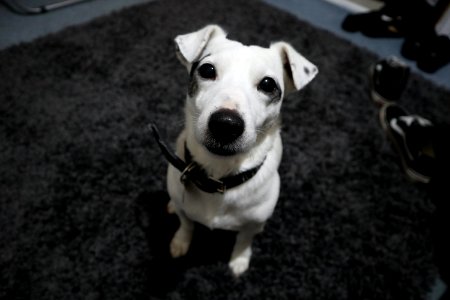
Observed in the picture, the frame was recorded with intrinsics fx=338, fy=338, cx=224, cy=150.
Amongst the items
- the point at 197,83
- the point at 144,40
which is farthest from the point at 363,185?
the point at 144,40

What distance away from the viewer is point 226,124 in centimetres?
77

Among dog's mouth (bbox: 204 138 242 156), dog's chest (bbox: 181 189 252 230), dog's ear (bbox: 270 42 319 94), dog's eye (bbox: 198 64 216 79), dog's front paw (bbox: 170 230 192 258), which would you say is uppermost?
dog's ear (bbox: 270 42 319 94)

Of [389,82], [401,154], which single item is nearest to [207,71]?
[401,154]

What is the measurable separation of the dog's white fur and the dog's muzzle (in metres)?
0.01

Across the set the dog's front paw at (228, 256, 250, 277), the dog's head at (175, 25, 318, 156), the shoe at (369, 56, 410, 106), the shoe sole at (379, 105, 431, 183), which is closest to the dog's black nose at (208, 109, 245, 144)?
the dog's head at (175, 25, 318, 156)

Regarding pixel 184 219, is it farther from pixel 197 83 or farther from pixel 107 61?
pixel 107 61

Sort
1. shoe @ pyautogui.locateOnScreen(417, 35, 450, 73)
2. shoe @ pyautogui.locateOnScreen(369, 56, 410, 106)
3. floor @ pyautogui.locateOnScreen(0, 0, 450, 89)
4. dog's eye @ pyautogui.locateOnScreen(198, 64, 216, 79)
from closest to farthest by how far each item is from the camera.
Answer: dog's eye @ pyautogui.locateOnScreen(198, 64, 216, 79), shoe @ pyautogui.locateOnScreen(369, 56, 410, 106), floor @ pyautogui.locateOnScreen(0, 0, 450, 89), shoe @ pyautogui.locateOnScreen(417, 35, 450, 73)

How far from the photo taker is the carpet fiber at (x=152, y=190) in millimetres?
1247

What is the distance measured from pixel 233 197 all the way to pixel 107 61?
1375mm

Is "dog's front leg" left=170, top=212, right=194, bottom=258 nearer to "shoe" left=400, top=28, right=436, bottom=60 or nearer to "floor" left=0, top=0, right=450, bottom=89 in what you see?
"floor" left=0, top=0, right=450, bottom=89

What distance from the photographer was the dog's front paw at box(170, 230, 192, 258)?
129 cm

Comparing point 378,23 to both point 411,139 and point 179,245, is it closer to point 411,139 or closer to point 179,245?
point 411,139

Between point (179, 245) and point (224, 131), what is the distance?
2.21 ft

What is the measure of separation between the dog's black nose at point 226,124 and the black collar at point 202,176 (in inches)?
6.9
